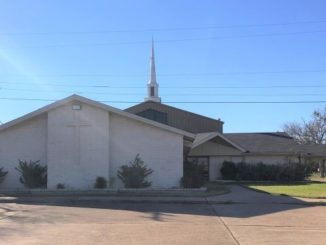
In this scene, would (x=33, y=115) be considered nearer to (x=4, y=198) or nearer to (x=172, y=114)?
(x=4, y=198)

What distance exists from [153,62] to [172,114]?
2118 cm

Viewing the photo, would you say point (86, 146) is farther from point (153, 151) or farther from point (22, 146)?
point (22, 146)

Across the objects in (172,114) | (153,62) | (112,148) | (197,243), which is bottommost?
(197,243)

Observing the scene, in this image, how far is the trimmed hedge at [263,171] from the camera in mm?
43406

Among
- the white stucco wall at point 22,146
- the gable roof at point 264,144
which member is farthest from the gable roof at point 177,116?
the white stucco wall at point 22,146

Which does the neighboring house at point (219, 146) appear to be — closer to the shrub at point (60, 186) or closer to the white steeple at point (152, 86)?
the white steeple at point (152, 86)

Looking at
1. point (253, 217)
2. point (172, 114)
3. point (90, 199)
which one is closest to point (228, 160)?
point (172, 114)

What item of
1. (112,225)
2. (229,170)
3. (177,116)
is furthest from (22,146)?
(177,116)

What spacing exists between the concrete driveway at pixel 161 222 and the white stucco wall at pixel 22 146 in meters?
6.15

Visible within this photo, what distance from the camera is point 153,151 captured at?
2773 centimetres

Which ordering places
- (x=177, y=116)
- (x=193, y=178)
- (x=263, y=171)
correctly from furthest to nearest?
(x=177, y=116) < (x=263, y=171) < (x=193, y=178)

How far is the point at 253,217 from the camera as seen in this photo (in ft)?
55.4

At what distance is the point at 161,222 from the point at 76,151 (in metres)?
12.5

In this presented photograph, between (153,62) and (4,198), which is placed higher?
(153,62)
